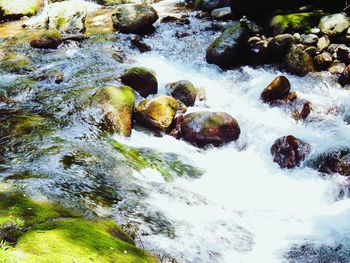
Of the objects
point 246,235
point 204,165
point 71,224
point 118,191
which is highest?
point 71,224

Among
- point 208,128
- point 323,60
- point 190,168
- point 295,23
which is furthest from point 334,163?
point 295,23

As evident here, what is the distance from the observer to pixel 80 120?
307 inches

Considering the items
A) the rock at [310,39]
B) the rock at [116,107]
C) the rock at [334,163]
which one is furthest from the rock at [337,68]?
the rock at [116,107]

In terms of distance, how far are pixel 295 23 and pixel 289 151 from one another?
617 cm

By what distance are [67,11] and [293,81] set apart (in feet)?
35.5

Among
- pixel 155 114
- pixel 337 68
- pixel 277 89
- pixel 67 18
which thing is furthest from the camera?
pixel 67 18

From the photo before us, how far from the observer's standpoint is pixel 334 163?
725cm

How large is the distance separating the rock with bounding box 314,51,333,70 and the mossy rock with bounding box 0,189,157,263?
29.1 ft

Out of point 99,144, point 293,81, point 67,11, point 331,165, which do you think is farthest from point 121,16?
point 331,165

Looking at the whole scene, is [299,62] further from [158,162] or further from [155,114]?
[158,162]

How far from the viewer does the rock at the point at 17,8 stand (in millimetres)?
18875

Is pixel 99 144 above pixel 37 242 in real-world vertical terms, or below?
below

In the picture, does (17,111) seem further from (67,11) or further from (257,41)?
(67,11)

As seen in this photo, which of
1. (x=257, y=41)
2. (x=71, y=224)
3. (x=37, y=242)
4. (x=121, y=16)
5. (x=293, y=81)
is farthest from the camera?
(x=121, y=16)
